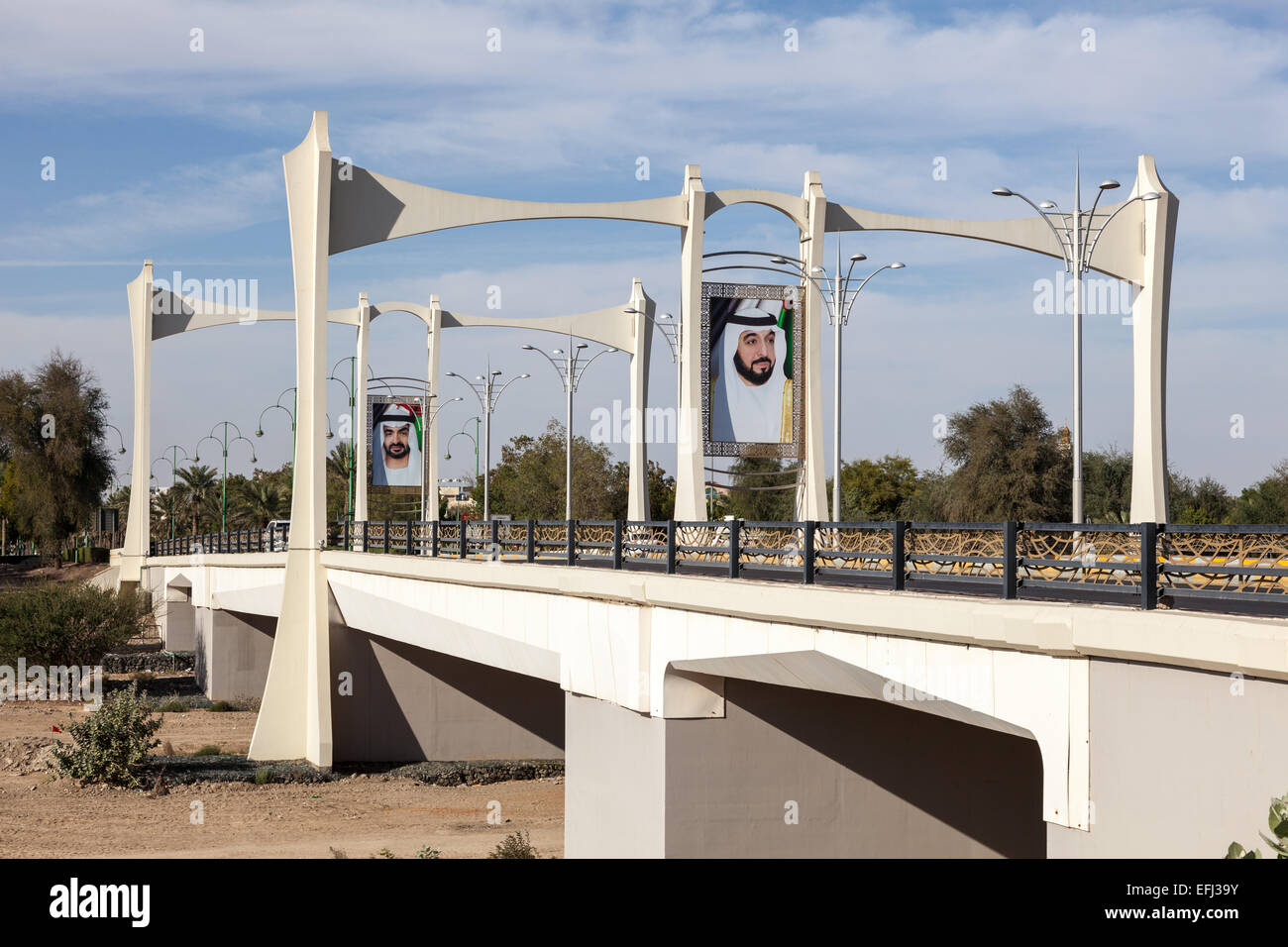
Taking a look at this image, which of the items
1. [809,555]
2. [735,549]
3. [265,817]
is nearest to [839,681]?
[809,555]

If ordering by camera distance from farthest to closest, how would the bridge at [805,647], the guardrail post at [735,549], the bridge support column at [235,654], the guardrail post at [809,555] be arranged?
the bridge support column at [235,654] → the guardrail post at [735,549] → the guardrail post at [809,555] → the bridge at [805,647]

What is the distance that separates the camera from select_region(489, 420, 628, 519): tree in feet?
242

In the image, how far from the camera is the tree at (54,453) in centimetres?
8388

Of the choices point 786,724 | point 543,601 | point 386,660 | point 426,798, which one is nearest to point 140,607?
point 386,660

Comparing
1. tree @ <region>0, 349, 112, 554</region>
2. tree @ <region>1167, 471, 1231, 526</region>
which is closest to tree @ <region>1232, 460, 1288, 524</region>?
tree @ <region>1167, 471, 1231, 526</region>

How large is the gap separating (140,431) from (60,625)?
56.8 feet

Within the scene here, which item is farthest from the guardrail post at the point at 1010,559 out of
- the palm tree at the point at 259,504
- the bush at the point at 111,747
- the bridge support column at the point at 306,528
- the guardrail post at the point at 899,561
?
the palm tree at the point at 259,504

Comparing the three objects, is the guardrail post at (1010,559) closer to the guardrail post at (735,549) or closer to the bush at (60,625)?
the guardrail post at (735,549)

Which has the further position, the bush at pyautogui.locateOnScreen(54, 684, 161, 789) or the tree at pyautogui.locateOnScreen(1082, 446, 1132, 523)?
the tree at pyautogui.locateOnScreen(1082, 446, 1132, 523)

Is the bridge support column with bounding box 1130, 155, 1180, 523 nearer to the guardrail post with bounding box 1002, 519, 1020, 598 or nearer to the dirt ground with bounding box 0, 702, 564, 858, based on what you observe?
the dirt ground with bounding box 0, 702, 564, 858

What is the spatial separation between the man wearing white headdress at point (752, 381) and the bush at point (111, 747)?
50.0 feet

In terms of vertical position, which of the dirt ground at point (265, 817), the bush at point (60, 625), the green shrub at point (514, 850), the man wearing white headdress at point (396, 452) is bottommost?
the dirt ground at point (265, 817)

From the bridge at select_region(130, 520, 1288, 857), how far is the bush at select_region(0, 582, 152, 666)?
1898cm
